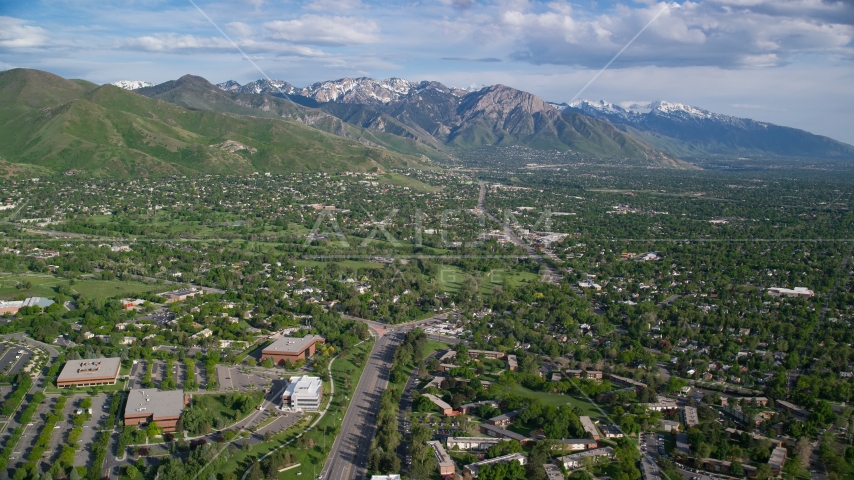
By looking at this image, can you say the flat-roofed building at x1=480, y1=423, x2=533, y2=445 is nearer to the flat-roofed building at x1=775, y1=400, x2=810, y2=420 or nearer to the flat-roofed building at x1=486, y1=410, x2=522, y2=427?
the flat-roofed building at x1=486, y1=410, x2=522, y2=427

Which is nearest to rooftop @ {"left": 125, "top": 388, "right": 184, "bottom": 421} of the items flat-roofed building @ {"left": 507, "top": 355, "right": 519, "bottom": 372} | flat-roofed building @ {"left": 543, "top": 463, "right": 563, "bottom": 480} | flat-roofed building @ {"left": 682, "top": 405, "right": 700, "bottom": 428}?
flat-roofed building @ {"left": 543, "top": 463, "right": 563, "bottom": 480}

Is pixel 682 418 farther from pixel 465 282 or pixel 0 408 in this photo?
→ pixel 0 408

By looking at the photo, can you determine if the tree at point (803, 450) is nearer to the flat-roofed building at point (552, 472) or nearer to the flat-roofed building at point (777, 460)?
the flat-roofed building at point (777, 460)

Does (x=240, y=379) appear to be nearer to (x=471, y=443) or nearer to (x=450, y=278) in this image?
(x=471, y=443)

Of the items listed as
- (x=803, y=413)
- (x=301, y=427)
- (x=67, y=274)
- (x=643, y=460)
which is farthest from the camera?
(x=67, y=274)

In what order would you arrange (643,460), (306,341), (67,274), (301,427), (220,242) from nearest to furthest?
1. (643,460)
2. (301,427)
3. (306,341)
4. (67,274)
5. (220,242)

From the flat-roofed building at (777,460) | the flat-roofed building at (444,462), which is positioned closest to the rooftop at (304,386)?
the flat-roofed building at (444,462)

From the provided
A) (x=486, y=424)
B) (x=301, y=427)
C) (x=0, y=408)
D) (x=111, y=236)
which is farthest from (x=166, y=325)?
(x=111, y=236)
